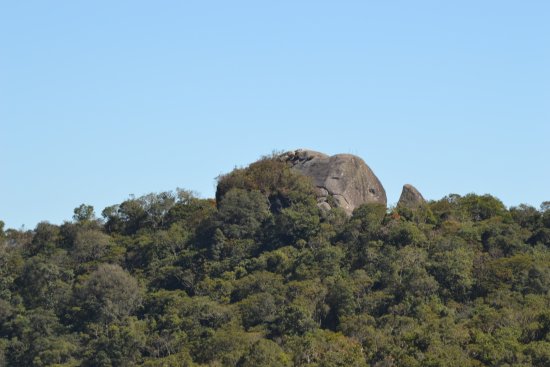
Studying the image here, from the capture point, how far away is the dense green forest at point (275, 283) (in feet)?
200

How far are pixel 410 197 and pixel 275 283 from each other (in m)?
14.0

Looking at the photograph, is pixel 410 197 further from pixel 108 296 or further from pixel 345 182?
pixel 108 296

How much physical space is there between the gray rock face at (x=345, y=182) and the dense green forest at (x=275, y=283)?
50.4 inches

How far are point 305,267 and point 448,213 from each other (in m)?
9.88

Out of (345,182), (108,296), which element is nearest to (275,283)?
(108,296)

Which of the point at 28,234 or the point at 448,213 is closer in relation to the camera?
the point at 448,213

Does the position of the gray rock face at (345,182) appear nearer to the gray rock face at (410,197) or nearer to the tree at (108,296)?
the gray rock face at (410,197)

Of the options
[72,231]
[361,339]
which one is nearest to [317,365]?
[361,339]

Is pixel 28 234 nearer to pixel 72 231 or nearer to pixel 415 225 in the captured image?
pixel 72 231

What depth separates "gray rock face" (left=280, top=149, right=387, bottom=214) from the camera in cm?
7744

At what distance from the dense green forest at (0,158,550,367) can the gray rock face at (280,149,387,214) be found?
128cm

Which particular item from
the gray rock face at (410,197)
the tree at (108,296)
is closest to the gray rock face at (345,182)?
the gray rock face at (410,197)

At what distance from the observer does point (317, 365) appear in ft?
194

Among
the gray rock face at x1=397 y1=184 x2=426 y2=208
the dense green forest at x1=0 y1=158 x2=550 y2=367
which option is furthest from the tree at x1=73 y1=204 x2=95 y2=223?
the gray rock face at x1=397 y1=184 x2=426 y2=208
